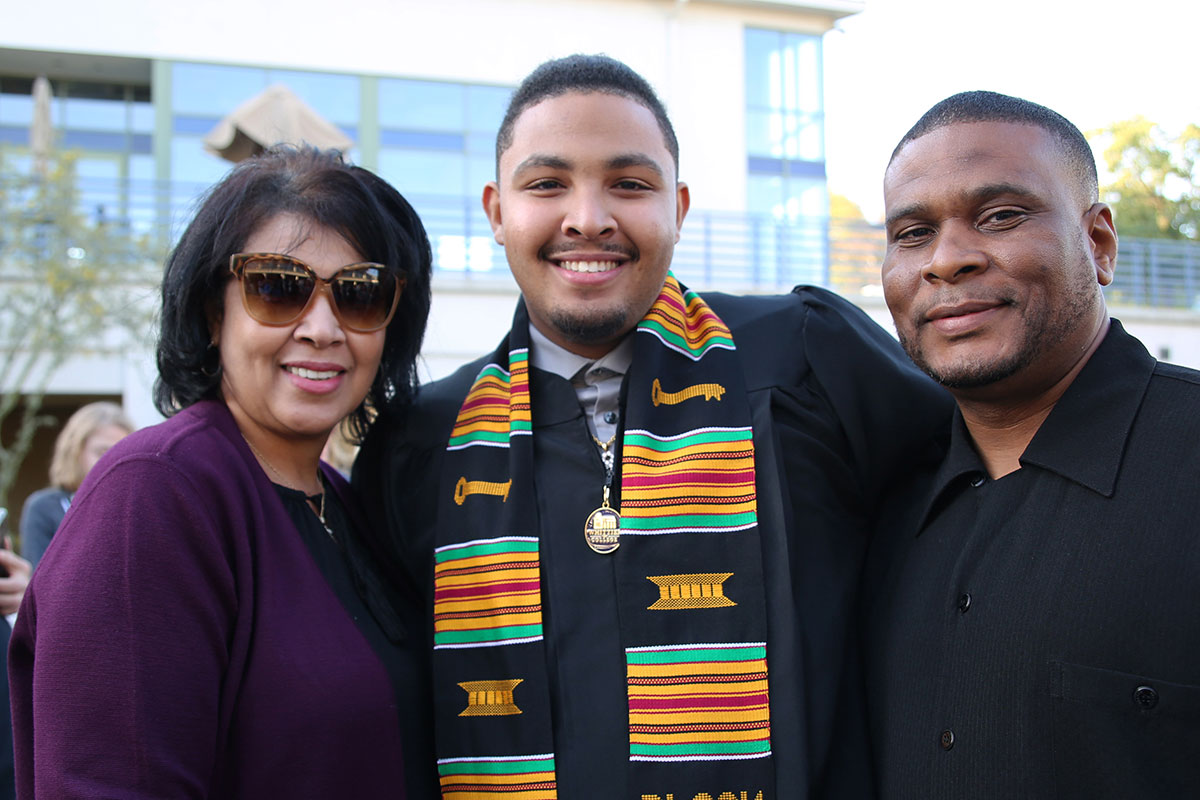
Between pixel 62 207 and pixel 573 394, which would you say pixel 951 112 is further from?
pixel 62 207

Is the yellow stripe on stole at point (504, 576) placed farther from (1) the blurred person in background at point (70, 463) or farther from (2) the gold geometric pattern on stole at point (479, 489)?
(1) the blurred person in background at point (70, 463)

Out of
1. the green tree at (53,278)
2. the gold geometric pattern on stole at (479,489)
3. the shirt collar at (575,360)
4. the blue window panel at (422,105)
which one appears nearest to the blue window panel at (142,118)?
the green tree at (53,278)

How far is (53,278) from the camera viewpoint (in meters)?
11.2

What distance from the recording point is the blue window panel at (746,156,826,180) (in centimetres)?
1680

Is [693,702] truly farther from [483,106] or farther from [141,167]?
[141,167]

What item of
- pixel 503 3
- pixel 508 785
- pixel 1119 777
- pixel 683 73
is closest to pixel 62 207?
pixel 503 3

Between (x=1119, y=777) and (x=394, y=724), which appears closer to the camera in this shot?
(x=1119, y=777)

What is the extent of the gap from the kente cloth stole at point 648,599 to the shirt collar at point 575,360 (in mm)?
93

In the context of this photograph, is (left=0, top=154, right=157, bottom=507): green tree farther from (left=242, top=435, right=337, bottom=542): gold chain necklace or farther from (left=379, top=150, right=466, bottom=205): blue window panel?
(left=242, top=435, right=337, bottom=542): gold chain necklace

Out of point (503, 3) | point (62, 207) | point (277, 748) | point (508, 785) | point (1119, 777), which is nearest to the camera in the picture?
point (1119, 777)

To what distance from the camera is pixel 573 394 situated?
8.65 feet

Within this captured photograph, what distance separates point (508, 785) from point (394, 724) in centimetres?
34

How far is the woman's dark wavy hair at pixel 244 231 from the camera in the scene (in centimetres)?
231

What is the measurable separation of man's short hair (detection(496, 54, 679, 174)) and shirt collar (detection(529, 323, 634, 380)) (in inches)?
20.9
